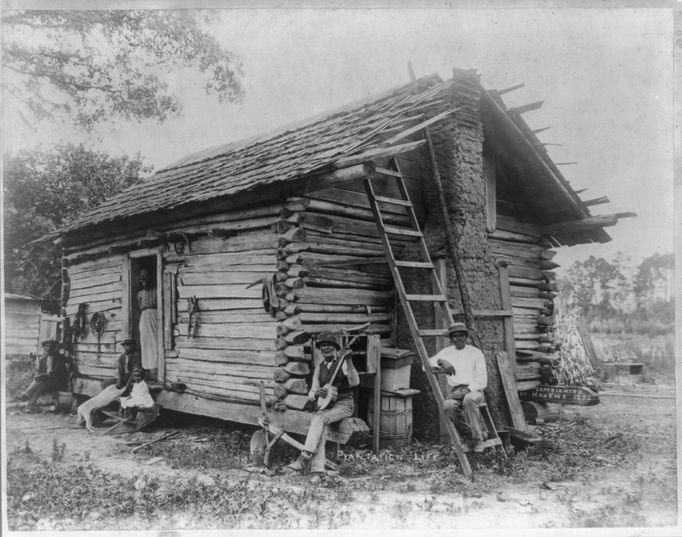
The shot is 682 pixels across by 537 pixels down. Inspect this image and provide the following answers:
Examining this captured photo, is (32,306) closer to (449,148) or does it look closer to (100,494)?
(100,494)

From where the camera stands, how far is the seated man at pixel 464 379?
673 centimetres

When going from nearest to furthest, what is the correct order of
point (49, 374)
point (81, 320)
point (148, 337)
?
point (148, 337)
point (49, 374)
point (81, 320)

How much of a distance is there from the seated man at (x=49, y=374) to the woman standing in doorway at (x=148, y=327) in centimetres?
251

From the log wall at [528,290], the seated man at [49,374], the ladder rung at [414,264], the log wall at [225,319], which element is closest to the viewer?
the ladder rung at [414,264]

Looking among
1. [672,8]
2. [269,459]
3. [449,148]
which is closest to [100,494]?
[269,459]

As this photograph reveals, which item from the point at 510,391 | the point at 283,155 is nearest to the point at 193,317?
the point at 283,155

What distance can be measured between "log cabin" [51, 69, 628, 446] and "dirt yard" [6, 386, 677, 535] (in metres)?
0.84

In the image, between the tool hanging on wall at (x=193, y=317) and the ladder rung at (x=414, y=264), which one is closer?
the ladder rung at (x=414, y=264)

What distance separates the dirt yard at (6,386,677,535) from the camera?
5812 millimetres

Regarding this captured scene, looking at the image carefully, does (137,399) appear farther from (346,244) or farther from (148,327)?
(346,244)

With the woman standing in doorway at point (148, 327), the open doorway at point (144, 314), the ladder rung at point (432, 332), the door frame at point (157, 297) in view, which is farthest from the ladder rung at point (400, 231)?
the woman standing in doorway at point (148, 327)

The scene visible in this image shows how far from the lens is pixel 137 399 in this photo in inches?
375

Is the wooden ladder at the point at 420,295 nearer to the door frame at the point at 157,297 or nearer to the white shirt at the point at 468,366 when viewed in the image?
the white shirt at the point at 468,366

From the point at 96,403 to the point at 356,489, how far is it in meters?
5.39
